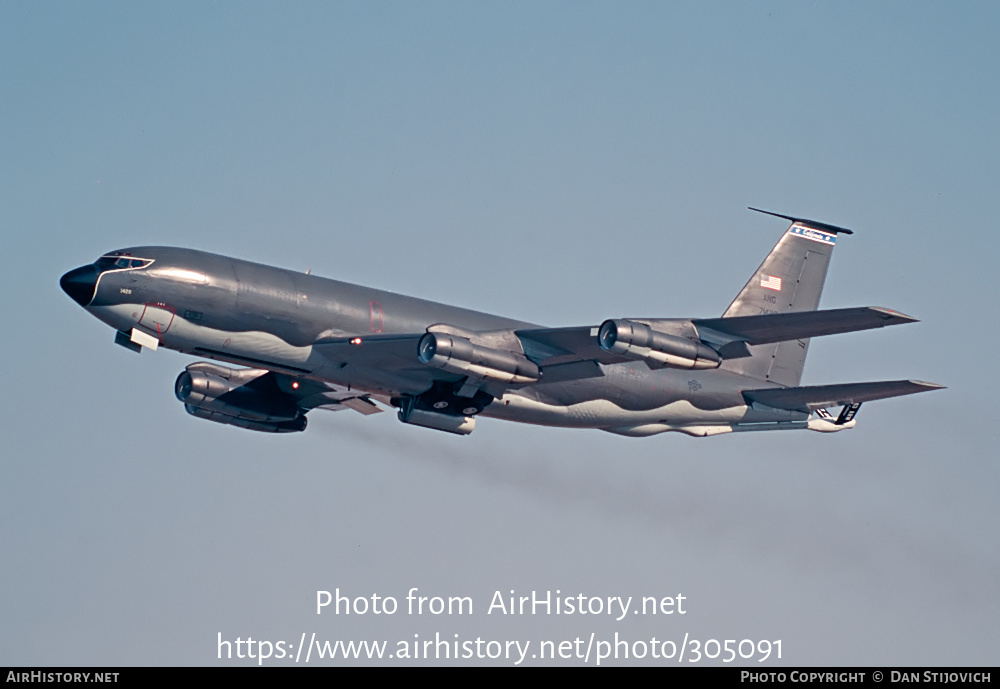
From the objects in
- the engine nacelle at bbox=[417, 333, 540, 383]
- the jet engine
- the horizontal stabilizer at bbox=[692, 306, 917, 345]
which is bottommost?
the jet engine

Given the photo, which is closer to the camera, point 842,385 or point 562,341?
point 562,341

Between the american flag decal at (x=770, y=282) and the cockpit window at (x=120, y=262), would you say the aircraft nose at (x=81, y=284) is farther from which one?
the american flag decal at (x=770, y=282)

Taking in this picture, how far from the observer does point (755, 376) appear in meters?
58.3

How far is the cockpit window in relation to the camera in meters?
46.5

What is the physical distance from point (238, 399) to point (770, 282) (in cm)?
2266

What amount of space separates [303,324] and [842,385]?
20132 mm

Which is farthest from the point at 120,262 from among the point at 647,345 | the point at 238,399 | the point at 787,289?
the point at 787,289

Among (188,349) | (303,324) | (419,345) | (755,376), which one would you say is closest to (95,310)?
(188,349)

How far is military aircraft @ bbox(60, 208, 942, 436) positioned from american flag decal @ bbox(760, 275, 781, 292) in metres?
5.15

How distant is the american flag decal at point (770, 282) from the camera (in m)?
60.0

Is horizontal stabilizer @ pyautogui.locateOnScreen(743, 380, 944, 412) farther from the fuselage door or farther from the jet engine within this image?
the fuselage door

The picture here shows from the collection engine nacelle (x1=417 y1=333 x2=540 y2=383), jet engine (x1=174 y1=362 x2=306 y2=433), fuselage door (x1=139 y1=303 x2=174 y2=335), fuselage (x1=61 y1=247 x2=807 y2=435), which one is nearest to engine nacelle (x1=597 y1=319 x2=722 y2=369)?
engine nacelle (x1=417 y1=333 x2=540 y2=383)
